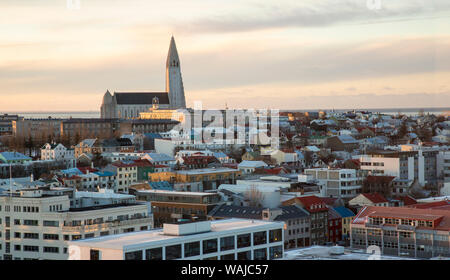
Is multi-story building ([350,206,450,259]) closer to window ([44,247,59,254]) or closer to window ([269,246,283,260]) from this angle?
window ([269,246,283,260])

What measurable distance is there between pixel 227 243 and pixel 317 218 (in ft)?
11.4

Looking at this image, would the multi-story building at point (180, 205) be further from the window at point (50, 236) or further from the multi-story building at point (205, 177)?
the multi-story building at point (205, 177)

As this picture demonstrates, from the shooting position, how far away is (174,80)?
30.0 metres

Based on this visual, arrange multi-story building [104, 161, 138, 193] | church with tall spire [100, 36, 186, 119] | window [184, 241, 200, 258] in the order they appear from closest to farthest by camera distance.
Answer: window [184, 241, 200, 258]
multi-story building [104, 161, 138, 193]
church with tall spire [100, 36, 186, 119]

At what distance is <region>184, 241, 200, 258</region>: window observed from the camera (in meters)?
3.73

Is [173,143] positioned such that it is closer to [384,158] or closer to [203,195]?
[384,158]

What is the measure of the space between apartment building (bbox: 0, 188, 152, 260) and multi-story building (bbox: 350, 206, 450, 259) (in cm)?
177

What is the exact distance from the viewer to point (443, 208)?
6.73 m

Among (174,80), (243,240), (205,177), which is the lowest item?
(205,177)

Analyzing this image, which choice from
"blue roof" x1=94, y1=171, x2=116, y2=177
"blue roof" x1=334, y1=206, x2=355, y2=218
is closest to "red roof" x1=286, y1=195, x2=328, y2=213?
"blue roof" x1=334, y1=206, x2=355, y2=218

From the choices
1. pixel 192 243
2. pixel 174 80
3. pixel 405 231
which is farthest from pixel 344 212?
pixel 174 80

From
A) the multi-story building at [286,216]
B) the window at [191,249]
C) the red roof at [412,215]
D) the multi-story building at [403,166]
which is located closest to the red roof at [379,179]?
the multi-story building at [403,166]

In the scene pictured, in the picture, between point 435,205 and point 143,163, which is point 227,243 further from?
point 143,163
